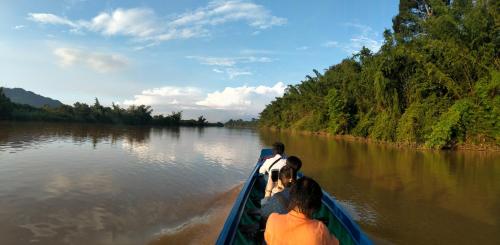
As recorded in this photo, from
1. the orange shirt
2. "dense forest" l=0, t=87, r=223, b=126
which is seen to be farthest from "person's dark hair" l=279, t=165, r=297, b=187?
"dense forest" l=0, t=87, r=223, b=126

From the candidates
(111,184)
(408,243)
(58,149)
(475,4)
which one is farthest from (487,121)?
(58,149)

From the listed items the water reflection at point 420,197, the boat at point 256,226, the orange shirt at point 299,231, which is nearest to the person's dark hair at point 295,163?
the boat at point 256,226

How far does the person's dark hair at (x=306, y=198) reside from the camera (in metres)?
2.24

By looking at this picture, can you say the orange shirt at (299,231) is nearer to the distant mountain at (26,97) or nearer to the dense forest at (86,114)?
the dense forest at (86,114)

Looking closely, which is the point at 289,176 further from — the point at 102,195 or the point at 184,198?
the point at 102,195

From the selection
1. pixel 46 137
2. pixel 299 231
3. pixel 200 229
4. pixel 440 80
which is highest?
pixel 440 80

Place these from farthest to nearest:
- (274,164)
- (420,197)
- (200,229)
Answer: (420,197) → (200,229) → (274,164)

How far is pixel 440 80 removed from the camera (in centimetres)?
2314

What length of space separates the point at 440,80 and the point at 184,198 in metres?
21.5

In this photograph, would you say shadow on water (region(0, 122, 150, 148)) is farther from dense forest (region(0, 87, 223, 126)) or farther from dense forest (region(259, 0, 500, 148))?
dense forest (region(259, 0, 500, 148))

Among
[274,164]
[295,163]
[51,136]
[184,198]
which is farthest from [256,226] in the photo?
[51,136]

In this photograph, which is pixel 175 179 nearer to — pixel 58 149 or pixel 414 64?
pixel 58 149

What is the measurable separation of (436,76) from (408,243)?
835 inches

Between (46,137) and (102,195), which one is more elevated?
(46,137)
